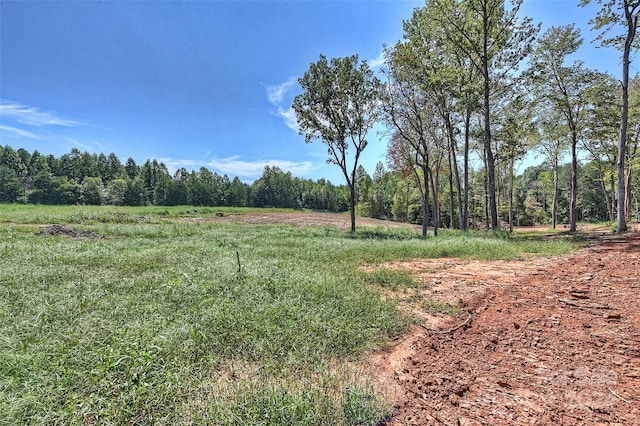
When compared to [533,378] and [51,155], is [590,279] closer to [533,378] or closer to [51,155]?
[533,378]

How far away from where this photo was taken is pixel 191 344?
3.45m

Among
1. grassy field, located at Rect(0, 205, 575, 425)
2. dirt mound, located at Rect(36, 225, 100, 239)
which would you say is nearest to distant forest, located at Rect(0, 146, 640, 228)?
grassy field, located at Rect(0, 205, 575, 425)

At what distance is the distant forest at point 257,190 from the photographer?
5106cm

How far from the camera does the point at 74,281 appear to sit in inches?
241

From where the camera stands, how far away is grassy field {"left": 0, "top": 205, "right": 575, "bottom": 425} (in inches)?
96.2

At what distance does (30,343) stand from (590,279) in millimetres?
9501

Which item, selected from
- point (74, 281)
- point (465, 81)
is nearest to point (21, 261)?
point (74, 281)

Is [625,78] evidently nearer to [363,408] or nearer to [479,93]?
[479,93]

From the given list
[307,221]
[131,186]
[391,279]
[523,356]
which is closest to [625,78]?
[391,279]

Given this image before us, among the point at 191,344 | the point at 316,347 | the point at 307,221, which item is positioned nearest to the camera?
the point at 191,344

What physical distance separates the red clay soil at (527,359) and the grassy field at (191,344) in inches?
19.5

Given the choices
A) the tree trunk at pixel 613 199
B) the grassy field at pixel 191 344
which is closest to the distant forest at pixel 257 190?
the tree trunk at pixel 613 199

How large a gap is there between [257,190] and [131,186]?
1378 inches

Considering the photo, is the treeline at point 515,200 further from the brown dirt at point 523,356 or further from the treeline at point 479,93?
the brown dirt at point 523,356
